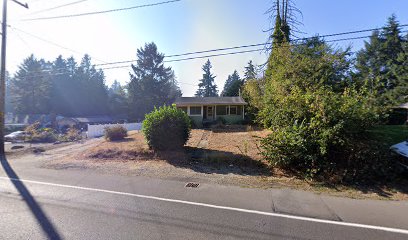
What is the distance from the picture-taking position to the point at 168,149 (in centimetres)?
1118

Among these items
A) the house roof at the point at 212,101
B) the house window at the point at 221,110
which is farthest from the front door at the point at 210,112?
the house roof at the point at 212,101

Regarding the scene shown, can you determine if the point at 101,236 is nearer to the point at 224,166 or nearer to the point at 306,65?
the point at 224,166

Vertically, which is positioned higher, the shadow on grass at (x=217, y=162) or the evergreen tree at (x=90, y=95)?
the evergreen tree at (x=90, y=95)

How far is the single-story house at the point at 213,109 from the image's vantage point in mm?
25516

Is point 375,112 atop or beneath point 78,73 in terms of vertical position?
beneath

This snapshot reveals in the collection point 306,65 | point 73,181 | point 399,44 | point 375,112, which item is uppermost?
point 399,44

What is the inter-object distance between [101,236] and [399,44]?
43.7 m

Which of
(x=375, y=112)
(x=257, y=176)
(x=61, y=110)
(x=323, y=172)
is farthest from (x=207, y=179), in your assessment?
(x=61, y=110)

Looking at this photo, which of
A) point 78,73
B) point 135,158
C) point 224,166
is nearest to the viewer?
point 224,166

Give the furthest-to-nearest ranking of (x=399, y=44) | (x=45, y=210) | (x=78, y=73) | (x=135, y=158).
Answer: (x=78, y=73)
(x=399, y=44)
(x=135, y=158)
(x=45, y=210)

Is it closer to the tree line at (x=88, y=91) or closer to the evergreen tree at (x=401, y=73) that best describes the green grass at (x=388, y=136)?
the evergreen tree at (x=401, y=73)

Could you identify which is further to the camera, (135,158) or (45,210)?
(135,158)

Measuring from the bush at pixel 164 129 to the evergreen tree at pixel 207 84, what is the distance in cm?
6302

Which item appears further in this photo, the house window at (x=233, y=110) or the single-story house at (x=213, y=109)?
the house window at (x=233, y=110)
